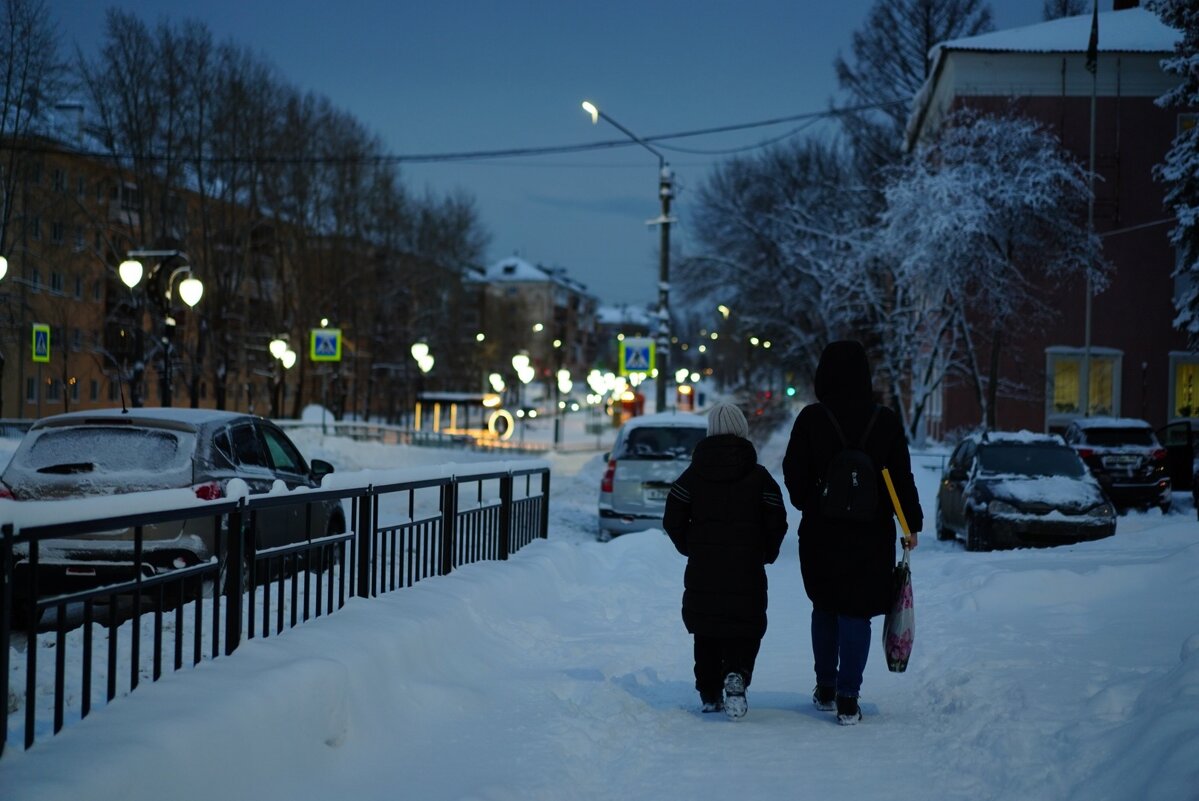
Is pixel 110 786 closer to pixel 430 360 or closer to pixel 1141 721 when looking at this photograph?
pixel 1141 721

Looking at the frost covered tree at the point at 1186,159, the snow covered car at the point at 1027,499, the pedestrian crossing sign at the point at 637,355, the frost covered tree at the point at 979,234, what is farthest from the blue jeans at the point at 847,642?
Answer: the frost covered tree at the point at 1186,159

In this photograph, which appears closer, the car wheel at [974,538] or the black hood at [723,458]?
the black hood at [723,458]

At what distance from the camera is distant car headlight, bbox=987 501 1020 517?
1552 cm

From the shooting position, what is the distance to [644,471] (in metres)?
17.0

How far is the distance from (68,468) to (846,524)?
573 cm

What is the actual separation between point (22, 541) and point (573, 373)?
185 meters

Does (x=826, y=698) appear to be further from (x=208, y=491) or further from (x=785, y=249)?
(x=785, y=249)

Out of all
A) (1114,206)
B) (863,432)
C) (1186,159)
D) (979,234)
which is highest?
(1114,206)

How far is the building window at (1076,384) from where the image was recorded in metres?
41.9

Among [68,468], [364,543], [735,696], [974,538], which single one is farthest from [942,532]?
[68,468]

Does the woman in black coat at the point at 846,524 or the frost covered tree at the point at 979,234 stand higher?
the frost covered tree at the point at 979,234

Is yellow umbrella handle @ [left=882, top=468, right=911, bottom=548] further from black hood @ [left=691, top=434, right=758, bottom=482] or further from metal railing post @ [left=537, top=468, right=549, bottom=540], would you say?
metal railing post @ [left=537, top=468, right=549, bottom=540]

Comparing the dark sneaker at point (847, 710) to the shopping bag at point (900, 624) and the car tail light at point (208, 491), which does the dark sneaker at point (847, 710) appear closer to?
the shopping bag at point (900, 624)

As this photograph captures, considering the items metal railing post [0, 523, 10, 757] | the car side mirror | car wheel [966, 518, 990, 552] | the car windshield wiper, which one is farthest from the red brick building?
metal railing post [0, 523, 10, 757]
